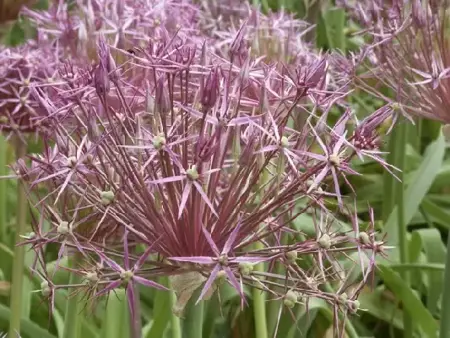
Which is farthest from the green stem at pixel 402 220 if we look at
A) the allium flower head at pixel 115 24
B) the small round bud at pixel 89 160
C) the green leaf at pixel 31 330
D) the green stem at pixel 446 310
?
the small round bud at pixel 89 160

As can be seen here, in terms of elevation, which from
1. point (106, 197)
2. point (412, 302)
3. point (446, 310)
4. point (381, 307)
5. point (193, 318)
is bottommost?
point (381, 307)

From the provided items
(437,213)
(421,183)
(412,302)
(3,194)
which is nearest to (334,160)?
(412,302)

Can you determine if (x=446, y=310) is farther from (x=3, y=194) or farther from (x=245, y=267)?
(x=3, y=194)

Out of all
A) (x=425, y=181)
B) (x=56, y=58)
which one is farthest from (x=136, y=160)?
(x=425, y=181)

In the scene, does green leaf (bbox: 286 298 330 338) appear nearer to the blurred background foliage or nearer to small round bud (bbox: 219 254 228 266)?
the blurred background foliage

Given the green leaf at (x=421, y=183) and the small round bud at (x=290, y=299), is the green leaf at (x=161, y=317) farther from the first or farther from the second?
the green leaf at (x=421, y=183)

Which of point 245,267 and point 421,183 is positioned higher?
point 245,267
